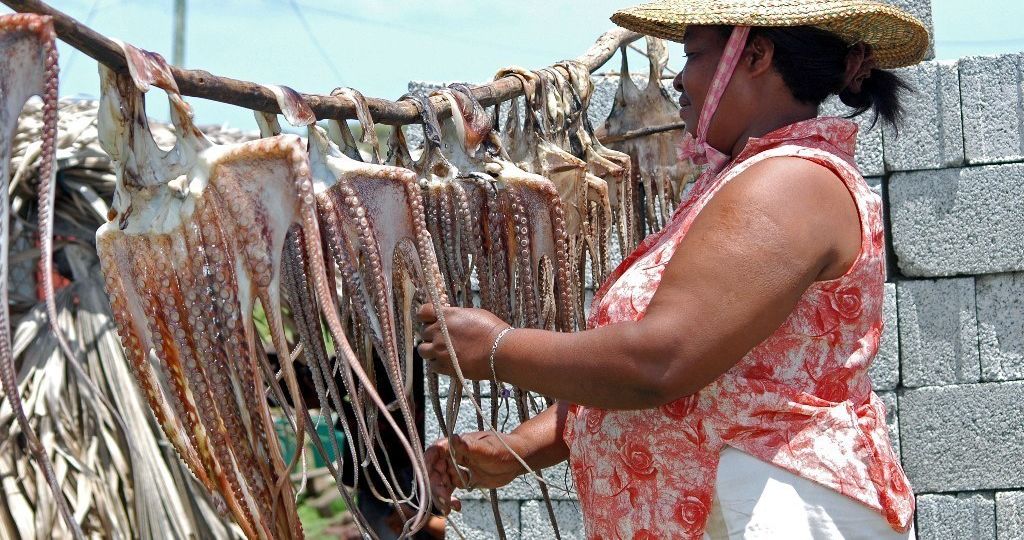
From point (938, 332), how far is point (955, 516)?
644mm

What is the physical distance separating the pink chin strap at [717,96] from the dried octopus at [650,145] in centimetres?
106

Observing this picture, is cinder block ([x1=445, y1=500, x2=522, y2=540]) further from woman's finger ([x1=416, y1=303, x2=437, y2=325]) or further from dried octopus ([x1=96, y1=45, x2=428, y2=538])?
dried octopus ([x1=96, y1=45, x2=428, y2=538])

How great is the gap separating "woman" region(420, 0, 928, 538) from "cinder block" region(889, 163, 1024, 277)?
2.11 m

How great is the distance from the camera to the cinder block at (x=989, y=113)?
386 centimetres

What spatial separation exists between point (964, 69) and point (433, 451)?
2.66m

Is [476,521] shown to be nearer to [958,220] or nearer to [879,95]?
[958,220]

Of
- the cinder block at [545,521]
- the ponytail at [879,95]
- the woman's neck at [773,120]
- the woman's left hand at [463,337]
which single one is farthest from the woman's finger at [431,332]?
the cinder block at [545,521]

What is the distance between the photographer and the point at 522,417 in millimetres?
2229

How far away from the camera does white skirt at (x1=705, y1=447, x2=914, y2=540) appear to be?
1.68 metres

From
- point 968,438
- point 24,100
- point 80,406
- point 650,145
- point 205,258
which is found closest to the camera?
point 24,100

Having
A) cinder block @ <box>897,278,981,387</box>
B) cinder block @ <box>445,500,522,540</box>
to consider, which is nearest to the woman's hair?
cinder block @ <box>897,278,981,387</box>

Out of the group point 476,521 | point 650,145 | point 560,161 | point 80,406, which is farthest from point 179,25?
point 560,161

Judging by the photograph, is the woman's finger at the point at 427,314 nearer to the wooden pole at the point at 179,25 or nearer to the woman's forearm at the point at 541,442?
the woman's forearm at the point at 541,442

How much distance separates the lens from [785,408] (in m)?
1.69
